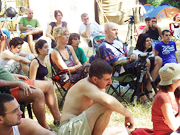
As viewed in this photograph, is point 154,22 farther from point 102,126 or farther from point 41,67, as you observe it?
point 102,126

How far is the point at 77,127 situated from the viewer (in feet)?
8.14

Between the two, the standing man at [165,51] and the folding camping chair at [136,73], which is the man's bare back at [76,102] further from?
the standing man at [165,51]

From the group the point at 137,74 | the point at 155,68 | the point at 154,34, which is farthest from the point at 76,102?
the point at 154,34

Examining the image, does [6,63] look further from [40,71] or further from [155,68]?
[155,68]

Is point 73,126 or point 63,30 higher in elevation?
point 63,30

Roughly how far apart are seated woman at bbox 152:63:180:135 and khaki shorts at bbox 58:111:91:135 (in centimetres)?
73

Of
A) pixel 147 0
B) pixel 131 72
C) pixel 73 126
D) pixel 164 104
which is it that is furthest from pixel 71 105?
pixel 147 0

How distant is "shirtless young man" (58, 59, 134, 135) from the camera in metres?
2.44

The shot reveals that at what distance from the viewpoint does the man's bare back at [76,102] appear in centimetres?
258

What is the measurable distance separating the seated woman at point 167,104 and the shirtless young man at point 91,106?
0.99ft

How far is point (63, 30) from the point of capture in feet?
14.4

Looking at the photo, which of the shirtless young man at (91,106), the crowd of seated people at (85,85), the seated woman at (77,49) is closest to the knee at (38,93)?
the crowd of seated people at (85,85)

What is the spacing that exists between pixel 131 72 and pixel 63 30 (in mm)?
1312

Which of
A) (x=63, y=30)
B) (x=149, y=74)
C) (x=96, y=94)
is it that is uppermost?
(x=63, y=30)
